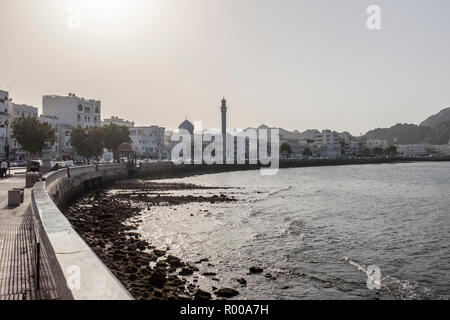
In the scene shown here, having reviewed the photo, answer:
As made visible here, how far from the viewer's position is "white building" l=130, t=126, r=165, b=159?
16625 cm

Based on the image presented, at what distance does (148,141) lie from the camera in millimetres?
170000

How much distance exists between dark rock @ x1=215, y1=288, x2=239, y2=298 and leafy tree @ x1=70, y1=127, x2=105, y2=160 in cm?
7759

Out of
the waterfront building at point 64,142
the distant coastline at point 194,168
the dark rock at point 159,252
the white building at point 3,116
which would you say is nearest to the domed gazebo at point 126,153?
the distant coastline at point 194,168

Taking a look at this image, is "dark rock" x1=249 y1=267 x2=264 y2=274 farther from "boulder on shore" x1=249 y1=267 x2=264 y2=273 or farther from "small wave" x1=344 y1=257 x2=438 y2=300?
"small wave" x1=344 y1=257 x2=438 y2=300

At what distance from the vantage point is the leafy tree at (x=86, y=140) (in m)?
86.8

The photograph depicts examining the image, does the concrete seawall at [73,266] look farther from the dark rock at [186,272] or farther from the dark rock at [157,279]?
the dark rock at [186,272]

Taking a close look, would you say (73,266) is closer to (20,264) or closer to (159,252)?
(20,264)

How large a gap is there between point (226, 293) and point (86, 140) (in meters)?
78.2

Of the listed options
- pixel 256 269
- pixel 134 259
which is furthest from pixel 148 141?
pixel 256 269

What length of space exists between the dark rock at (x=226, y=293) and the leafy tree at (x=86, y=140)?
7759 centimetres

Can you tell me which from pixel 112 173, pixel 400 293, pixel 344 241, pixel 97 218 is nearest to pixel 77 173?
pixel 97 218

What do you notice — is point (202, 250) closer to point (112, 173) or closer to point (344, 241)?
point (344, 241)

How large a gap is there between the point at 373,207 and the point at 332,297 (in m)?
31.4

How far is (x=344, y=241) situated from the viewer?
2605 centimetres
